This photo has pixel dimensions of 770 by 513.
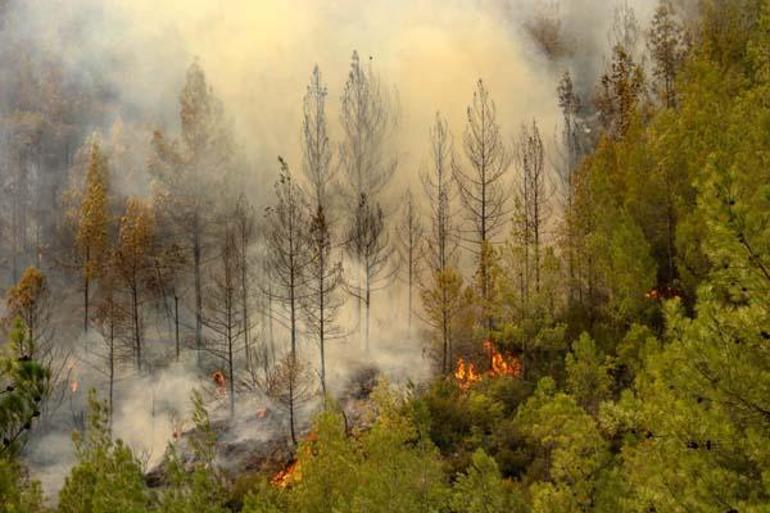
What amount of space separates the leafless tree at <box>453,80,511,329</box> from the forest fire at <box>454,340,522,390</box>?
2.19 metres

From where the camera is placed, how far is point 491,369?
27.4 metres

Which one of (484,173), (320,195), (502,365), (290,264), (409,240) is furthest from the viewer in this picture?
(320,195)

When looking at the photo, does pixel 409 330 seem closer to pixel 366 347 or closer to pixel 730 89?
pixel 366 347

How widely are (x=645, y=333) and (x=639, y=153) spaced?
8.63 meters

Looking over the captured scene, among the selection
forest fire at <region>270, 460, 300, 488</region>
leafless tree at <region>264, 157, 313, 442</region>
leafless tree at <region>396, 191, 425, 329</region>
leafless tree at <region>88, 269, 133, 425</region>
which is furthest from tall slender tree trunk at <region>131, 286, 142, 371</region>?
leafless tree at <region>396, 191, 425, 329</region>

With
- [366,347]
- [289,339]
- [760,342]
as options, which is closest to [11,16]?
[289,339]

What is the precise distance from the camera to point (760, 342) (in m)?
6.59

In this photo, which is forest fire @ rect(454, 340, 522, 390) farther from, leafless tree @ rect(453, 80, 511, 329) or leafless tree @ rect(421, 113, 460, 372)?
leafless tree @ rect(453, 80, 511, 329)

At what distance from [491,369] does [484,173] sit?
10905 millimetres

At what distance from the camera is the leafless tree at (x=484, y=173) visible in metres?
33.0

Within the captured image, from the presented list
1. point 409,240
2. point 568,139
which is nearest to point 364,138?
A: point 409,240

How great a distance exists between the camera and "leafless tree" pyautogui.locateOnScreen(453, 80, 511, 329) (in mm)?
32969

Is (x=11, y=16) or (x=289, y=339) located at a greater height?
(x=11, y=16)

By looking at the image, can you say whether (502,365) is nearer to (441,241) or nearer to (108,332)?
(441,241)
